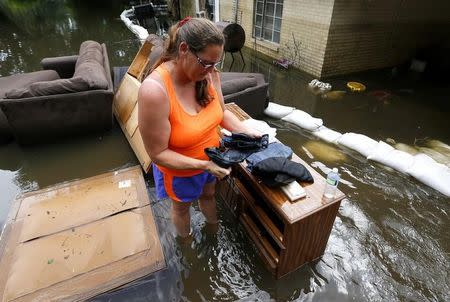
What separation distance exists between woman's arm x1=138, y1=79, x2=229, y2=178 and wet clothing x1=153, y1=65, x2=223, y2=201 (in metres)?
0.06

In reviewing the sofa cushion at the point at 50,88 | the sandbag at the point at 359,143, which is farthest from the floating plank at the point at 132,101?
the sandbag at the point at 359,143

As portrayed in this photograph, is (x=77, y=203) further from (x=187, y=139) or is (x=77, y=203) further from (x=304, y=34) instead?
(x=304, y=34)

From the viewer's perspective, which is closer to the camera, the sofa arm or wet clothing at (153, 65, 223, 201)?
wet clothing at (153, 65, 223, 201)

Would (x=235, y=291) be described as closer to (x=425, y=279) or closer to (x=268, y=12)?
(x=425, y=279)

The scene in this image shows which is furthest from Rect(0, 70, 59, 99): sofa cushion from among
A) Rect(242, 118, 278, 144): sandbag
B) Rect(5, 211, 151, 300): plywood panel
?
Rect(242, 118, 278, 144): sandbag

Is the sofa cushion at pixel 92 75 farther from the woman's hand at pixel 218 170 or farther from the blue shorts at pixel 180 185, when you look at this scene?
the woman's hand at pixel 218 170

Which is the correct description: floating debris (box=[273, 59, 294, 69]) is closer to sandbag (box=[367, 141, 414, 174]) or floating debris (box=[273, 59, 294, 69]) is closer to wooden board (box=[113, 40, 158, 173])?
wooden board (box=[113, 40, 158, 173])

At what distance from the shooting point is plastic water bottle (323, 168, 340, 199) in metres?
1.85

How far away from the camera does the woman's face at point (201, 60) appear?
143cm

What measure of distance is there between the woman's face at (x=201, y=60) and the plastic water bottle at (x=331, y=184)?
1040 millimetres

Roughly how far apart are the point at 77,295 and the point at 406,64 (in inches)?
335

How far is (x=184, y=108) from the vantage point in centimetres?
159

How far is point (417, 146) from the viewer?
400 centimetres

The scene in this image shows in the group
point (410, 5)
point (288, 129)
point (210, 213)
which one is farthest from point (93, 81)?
point (410, 5)
